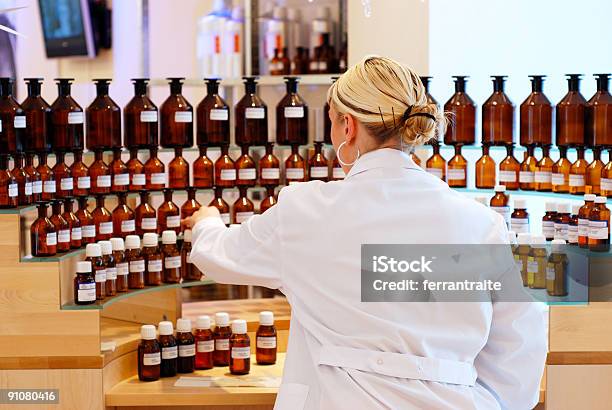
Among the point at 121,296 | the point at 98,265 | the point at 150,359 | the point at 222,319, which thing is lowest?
the point at 150,359

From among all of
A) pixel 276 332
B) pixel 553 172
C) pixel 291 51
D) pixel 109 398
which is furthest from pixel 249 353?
pixel 291 51

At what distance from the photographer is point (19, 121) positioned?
2885 millimetres

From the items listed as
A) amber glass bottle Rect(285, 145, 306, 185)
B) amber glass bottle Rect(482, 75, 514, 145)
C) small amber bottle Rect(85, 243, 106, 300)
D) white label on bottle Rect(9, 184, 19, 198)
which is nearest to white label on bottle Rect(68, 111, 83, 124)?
white label on bottle Rect(9, 184, 19, 198)

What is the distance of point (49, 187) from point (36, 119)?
0.22 metres

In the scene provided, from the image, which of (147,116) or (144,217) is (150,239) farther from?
(147,116)

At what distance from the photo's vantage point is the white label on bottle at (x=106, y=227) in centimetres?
310

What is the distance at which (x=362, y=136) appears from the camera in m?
2.06

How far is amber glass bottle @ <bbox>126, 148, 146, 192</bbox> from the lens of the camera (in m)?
3.17

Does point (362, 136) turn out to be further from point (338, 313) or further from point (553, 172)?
point (553, 172)

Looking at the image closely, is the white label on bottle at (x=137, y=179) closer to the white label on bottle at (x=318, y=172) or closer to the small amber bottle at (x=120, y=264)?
the small amber bottle at (x=120, y=264)

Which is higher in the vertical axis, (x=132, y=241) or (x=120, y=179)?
(x=120, y=179)

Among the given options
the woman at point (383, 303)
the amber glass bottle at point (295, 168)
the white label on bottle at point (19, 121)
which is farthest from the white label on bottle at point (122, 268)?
the woman at point (383, 303)

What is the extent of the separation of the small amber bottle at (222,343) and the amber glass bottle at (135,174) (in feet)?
1.67

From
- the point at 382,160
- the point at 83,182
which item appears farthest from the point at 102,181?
the point at 382,160
